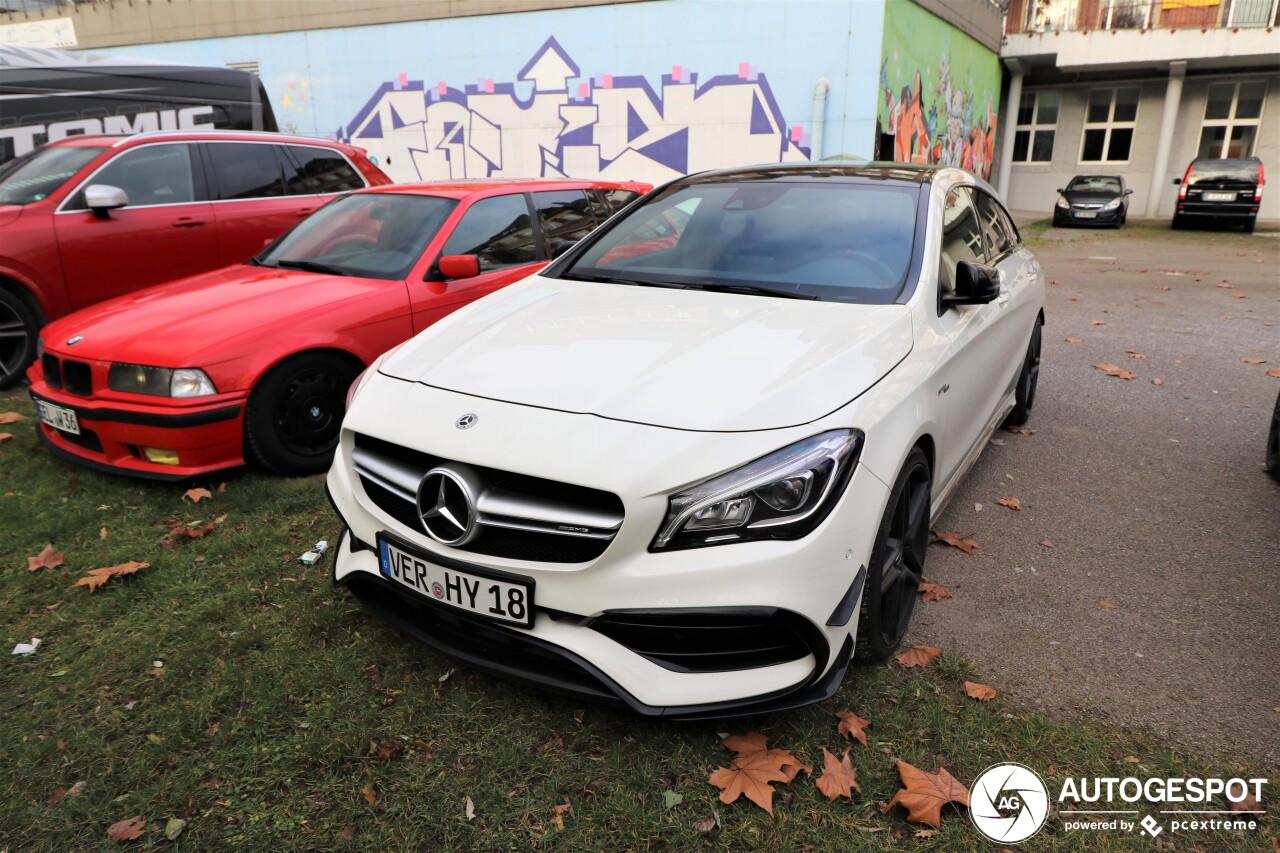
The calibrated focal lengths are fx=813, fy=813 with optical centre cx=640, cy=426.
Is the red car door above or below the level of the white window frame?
below

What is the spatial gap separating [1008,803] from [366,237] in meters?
4.40

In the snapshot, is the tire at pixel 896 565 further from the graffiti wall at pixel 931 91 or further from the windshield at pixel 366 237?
the graffiti wall at pixel 931 91

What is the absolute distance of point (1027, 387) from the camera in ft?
16.8

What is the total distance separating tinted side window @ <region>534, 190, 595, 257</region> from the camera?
210 inches

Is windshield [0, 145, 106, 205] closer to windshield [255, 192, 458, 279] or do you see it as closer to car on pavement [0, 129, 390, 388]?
car on pavement [0, 129, 390, 388]

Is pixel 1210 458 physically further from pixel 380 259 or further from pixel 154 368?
pixel 154 368

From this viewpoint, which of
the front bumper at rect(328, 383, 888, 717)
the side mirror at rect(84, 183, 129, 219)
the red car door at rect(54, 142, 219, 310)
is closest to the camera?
the front bumper at rect(328, 383, 888, 717)

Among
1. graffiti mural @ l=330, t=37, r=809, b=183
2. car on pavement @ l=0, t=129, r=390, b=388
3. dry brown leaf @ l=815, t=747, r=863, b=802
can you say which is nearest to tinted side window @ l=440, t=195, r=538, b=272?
car on pavement @ l=0, t=129, r=390, b=388

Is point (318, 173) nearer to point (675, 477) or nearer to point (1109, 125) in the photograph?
point (675, 477)

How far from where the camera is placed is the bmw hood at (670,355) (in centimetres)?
225

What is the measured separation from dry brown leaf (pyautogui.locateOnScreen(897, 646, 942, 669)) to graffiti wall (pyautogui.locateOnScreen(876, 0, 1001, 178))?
11193 millimetres

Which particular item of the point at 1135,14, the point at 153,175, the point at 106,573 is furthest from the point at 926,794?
the point at 1135,14

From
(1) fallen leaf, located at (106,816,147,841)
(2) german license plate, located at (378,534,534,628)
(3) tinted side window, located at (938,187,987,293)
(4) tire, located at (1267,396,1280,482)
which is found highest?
(3) tinted side window, located at (938,187,987,293)

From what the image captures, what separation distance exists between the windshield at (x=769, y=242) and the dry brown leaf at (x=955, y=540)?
130 centimetres
